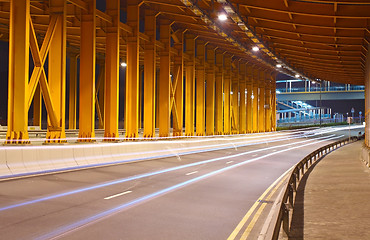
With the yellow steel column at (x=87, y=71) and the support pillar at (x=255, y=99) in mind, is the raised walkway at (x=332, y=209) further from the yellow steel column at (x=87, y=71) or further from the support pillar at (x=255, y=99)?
the support pillar at (x=255, y=99)

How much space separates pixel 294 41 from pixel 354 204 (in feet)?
78.0

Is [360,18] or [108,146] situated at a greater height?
[360,18]

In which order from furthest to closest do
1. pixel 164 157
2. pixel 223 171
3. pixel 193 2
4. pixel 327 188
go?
pixel 164 157 → pixel 193 2 → pixel 223 171 → pixel 327 188

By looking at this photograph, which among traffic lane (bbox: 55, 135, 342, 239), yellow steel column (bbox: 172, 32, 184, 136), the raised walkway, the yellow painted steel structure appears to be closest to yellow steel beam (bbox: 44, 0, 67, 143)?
the yellow painted steel structure

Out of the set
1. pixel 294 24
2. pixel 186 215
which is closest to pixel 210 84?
pixel 294 24

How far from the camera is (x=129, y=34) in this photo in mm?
32000

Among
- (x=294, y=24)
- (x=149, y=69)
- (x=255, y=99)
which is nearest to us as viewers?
(x=294, y=24)

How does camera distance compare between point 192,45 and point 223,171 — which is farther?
point 192,45

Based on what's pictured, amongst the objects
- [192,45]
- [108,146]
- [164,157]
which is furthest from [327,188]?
[192,45]

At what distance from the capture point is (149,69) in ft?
117

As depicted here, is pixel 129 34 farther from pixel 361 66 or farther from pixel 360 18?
pixel 361 66

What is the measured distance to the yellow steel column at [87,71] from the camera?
25453mm

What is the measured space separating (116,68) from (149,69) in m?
6.72

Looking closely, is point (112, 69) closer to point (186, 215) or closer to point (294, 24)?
point (294, 24)
